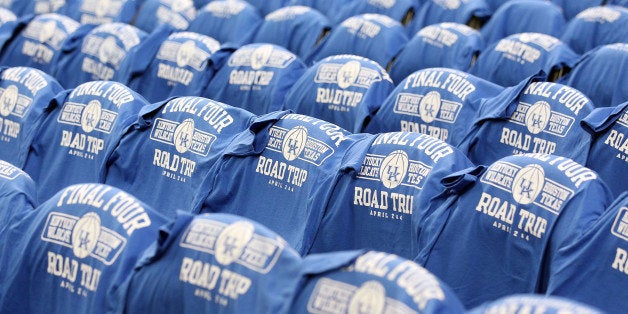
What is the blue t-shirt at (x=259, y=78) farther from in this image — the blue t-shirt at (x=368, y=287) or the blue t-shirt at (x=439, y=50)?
the blue t-shirt at (x=368, y=287)

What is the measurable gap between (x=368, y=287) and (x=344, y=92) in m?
1.83

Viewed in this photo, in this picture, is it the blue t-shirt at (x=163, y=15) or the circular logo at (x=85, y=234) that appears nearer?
the circular logo at (x=85, y=234)

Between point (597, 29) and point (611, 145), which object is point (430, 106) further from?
point (597, 29)

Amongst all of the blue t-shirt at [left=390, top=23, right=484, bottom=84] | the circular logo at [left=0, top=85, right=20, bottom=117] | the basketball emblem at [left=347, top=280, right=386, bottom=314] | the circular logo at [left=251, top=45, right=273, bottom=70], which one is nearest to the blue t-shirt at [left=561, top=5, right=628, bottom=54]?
the blue t-shirt at [left=390, top=23, right=484, bottom=84]

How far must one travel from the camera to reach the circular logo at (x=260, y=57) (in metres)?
4.11

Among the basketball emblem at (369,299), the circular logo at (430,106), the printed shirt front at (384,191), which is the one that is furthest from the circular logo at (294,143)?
the basketball emblem at (369,299)

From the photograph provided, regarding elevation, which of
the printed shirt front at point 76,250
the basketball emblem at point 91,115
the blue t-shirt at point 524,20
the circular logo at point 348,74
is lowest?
the printed shirt front at point 76,250

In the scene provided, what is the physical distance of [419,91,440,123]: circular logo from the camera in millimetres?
3619

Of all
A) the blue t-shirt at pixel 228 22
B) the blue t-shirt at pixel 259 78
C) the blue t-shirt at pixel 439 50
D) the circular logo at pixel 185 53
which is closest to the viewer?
the blue t-shirt at pixel 259 78

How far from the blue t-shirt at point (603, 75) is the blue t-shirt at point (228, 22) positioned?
1.84 m

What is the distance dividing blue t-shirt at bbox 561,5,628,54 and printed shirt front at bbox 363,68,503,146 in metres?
0.97

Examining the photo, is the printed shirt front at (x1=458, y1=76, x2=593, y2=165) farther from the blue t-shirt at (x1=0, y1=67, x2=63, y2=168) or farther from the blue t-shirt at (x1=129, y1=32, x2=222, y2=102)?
the blue t-shirt at (x1=0, y1=67, x2=63, y2=168)

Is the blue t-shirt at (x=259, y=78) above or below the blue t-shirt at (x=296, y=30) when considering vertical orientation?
below

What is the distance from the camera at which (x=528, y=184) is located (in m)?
2.70
